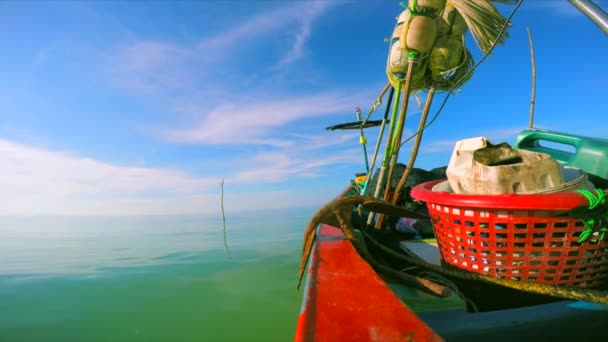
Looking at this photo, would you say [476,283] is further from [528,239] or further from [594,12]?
[594,12]

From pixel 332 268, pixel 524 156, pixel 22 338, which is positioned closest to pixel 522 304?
pixel 524 156

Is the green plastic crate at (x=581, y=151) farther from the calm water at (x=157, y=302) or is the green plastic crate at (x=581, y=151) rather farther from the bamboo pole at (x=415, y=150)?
the calm water at (x=157, y=302)

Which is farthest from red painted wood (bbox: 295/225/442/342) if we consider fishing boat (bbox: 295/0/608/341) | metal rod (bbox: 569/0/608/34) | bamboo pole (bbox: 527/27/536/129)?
bamboo pole (bbox: 527/27/536/129)

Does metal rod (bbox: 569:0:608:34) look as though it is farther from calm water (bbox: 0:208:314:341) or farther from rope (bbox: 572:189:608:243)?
calm water (bbox: 0:208:314:341)

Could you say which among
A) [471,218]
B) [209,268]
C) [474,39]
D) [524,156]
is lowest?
[209,268]

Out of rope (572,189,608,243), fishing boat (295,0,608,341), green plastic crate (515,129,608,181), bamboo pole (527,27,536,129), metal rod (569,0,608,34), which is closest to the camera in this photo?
fishing boat (295,0,608,341)

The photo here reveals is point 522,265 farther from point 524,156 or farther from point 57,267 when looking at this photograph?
point 57,267
